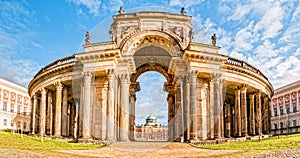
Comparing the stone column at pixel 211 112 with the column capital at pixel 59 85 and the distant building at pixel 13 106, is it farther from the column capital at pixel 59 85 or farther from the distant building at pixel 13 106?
the distant building at pixel 13 106

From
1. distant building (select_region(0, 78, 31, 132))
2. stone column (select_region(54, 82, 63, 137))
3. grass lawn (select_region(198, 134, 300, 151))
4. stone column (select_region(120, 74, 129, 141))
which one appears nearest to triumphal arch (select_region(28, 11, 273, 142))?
stone column (select_region(120, 74, 129, 141))

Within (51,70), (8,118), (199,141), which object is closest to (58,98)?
(51,70)

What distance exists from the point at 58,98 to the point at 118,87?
450 inches

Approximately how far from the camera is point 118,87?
159ft

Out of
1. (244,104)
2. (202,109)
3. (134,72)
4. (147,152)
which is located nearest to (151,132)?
(244,104)

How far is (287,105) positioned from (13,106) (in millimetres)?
80729

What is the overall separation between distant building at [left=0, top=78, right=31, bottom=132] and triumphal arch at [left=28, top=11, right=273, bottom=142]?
50.8 m

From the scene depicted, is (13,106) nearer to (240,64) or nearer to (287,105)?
(240,64)

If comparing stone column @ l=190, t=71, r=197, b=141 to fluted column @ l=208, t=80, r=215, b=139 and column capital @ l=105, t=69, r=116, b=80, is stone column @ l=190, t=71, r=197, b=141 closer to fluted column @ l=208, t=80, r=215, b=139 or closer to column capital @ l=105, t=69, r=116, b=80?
fluted column @ l=208, t=80, r=215, b=139

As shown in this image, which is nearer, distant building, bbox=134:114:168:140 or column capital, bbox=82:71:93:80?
column capital, bbox=82:71:93:80

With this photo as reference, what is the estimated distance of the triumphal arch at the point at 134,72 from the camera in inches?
1861

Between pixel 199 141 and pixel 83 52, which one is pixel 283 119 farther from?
pixel 83 52

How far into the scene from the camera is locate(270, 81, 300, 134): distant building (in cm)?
10002

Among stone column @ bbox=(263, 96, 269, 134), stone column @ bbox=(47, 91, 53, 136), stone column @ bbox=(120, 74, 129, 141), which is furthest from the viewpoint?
stone column @ bbox=(263, 96, 269, 134)
